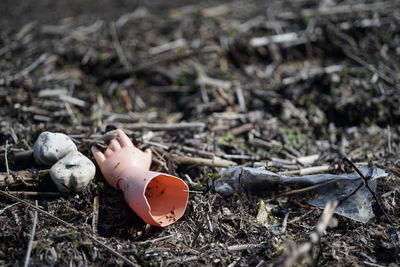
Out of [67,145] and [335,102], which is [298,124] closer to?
[335,102]

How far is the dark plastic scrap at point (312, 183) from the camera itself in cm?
271

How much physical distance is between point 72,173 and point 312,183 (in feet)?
5.16

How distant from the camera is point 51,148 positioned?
2.68 m

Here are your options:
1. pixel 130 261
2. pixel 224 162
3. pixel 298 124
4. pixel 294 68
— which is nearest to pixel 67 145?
pixel 130 261

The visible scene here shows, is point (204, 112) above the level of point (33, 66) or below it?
below

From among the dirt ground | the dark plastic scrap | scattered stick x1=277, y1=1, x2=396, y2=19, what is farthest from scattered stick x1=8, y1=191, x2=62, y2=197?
scattered stick x1=277, y1=1, x2=396, y2=19

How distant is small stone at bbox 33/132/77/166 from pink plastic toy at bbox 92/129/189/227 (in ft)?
0.61

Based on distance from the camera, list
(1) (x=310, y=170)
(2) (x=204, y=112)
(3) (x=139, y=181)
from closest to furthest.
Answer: (3) (x=139, y=181)
(1) (x=310, y=170)
(2) (x=204, y=112)

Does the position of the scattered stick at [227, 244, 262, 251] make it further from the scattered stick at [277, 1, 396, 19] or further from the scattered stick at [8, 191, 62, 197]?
the scattered stick at [277, 1, 396, 19]

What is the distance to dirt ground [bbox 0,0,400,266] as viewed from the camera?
2.41 m

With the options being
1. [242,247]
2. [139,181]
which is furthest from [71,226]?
[242,247]

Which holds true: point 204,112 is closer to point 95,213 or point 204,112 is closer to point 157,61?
point 157,61

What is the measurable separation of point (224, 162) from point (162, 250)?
3.06 ft

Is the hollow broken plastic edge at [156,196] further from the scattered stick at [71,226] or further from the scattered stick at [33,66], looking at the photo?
the scattered stick at [33,66]
